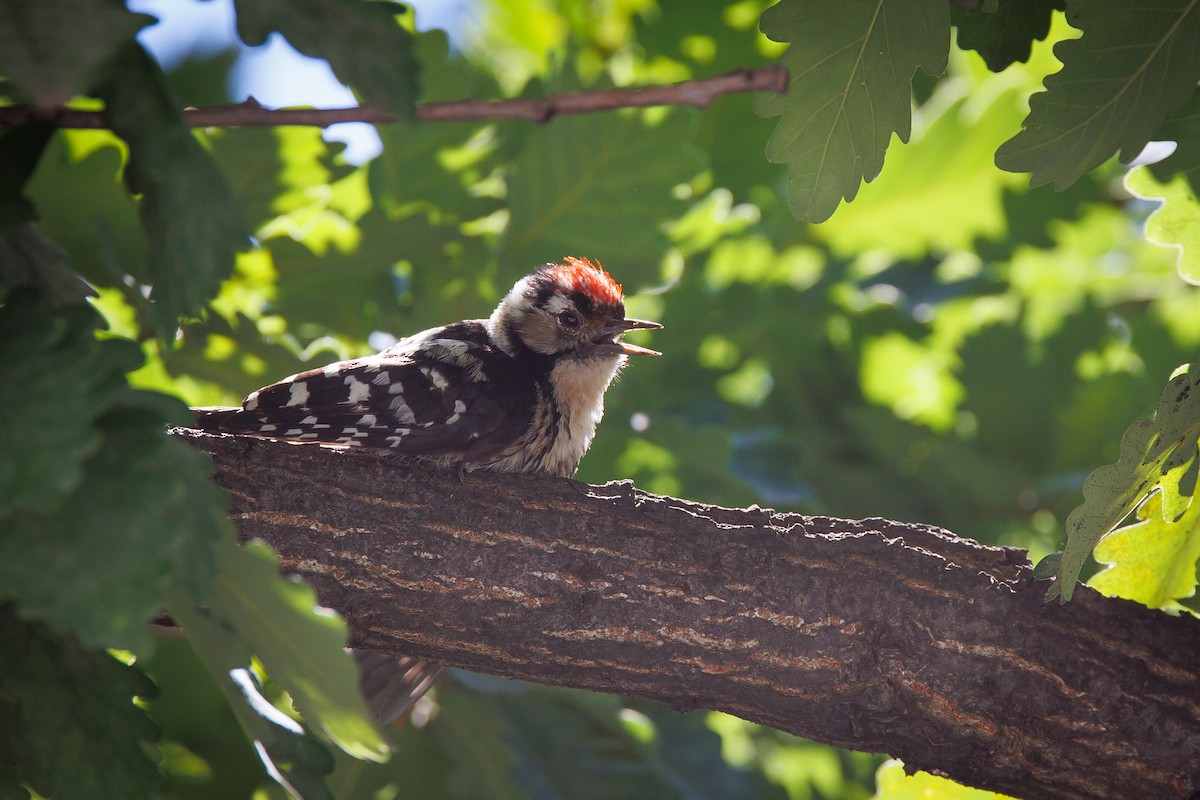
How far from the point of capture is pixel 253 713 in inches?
73.9

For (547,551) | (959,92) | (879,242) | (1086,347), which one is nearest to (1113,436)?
(1086,347)

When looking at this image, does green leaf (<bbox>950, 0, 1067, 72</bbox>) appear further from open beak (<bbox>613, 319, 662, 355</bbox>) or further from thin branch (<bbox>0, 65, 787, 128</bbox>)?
open beak (<bbox>613, 319, 662, 355</bbox>)

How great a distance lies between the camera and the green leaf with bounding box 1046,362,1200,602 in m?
2.19

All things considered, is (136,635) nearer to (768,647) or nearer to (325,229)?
(768,647)

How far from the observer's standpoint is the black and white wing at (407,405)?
124 inches

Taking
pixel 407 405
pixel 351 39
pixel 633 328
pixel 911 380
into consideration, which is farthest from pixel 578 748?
pixel 351 39

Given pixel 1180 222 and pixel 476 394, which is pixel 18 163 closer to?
pixel 476 394

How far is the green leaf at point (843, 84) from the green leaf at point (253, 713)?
1.34 metres

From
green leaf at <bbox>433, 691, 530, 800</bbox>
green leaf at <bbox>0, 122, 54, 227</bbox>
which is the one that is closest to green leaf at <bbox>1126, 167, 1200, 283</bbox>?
green leaf at <bbox>0, 122, 54, 227</bbox>

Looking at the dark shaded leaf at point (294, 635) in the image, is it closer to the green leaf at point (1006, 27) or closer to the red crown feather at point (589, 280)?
the green leaf at point (1006, 27)

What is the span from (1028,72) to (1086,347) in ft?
4.78

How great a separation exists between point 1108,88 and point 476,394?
2086 mm

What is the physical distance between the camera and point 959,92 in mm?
5535

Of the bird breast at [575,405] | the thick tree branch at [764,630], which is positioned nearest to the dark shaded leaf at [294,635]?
the thick tree branch at [764,630]
